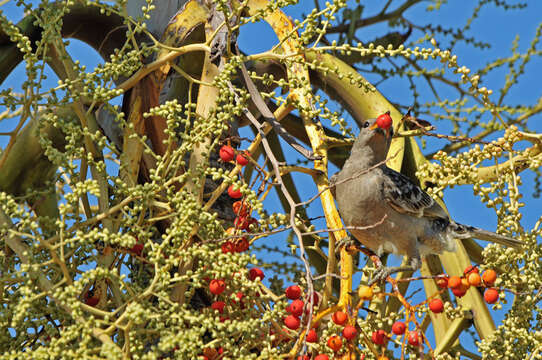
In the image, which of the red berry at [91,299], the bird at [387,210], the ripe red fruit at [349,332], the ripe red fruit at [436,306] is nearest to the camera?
the ripe red fruit at [349,332]

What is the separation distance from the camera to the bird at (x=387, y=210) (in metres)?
1.77

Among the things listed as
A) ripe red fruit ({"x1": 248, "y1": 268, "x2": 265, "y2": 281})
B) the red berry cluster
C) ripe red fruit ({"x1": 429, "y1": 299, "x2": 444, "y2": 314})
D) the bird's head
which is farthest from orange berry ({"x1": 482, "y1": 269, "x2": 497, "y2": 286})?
the bird's head

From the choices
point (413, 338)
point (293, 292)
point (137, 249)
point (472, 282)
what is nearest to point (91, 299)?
point (137, 249)

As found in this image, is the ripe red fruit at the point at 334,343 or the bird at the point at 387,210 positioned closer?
the ripe red fruit at the point at 334,343

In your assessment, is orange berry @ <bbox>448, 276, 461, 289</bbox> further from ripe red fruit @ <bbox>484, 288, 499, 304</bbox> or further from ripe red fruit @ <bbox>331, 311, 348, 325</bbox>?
ripe red fruit @ <bbox>331, 311, 348, 325</bbox>

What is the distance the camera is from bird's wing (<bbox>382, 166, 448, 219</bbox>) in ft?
5.88

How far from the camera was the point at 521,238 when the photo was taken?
1473mm

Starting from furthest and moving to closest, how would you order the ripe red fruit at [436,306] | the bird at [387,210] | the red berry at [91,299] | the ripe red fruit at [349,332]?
the bird at [387,210] < the ripe red fruit at [436,306] < the red berry at [91,299] < the ripe red fruit at [349,332]

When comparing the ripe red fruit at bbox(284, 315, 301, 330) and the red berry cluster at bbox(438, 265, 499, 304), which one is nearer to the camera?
the ripe red fruit at bbox(284, 315, 301, 330)

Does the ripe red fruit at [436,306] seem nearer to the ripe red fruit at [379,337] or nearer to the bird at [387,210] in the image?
the ripe red fruit at [379,337]

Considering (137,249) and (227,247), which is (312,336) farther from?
(137,249)

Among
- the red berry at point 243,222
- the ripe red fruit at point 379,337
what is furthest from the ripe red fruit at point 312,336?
the red berry at point 243,222

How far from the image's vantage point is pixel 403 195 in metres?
1.80

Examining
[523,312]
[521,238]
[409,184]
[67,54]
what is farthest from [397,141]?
[67,54]
